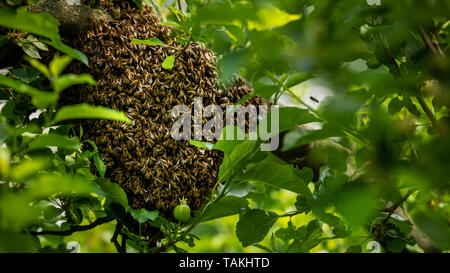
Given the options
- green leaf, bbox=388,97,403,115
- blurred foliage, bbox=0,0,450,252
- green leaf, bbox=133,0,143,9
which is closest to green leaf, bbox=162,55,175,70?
blurred foliage, bbox=0,0,450,252

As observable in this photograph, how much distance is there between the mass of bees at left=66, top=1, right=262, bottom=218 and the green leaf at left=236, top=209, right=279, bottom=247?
0.11 meters

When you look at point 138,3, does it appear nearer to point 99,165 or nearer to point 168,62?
point 168,62

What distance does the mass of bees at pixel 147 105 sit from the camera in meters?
0.83

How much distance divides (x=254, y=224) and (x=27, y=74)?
58 cm

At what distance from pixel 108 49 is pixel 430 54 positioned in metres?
0.65

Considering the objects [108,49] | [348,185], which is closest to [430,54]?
[348,185]

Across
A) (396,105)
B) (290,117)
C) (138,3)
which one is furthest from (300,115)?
(138,3)

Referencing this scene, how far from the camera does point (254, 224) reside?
839 mm

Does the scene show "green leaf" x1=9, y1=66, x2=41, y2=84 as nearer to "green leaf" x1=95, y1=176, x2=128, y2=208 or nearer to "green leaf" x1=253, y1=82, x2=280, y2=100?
"green leaf" x1=95, y1=176, x2=128, y2=208

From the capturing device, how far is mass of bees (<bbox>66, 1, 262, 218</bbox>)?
0.83m

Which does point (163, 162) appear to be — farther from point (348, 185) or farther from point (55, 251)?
point (348, 185)

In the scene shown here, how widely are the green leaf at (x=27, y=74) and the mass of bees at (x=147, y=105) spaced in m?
0.09

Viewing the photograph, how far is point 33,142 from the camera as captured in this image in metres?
0.50
